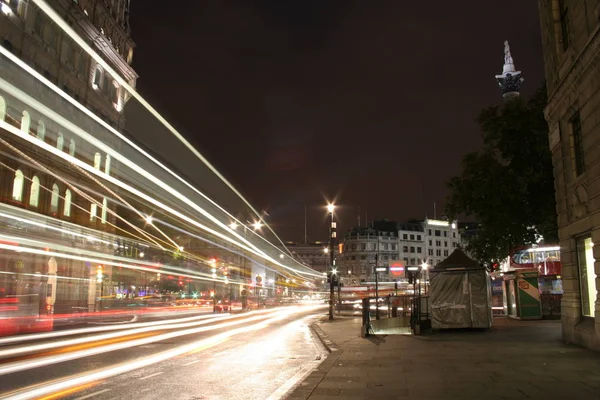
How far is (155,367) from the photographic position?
1235 centimetres

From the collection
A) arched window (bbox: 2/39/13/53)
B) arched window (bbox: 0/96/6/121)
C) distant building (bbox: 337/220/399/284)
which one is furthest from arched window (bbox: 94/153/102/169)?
distant building (bbox: 337/220/399/284)

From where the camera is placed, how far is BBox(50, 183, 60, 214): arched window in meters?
44.4

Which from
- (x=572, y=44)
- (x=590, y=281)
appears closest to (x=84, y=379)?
(x=590, y=281)

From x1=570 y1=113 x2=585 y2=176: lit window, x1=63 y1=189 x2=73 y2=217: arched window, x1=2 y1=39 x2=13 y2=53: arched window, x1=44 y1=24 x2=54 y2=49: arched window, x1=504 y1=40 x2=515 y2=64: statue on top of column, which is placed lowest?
x1=570 y1=113 x2=585 y2=176: lit window

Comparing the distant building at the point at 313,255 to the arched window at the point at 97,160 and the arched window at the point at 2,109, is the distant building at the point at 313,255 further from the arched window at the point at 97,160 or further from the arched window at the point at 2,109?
the arched window at the point at 2,109

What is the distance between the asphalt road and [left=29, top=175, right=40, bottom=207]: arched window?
24.9 meters

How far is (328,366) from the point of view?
461 inches

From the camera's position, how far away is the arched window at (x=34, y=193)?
4112cm

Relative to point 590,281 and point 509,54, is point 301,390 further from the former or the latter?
point 509,54

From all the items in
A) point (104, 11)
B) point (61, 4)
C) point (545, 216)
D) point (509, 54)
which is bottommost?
point (545, 216)

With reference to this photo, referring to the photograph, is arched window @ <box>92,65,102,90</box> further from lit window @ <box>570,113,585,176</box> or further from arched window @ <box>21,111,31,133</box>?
lit window @ <box>570,113,585,176</box>

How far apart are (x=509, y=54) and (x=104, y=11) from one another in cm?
12363

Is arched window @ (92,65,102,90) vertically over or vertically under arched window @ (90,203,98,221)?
over

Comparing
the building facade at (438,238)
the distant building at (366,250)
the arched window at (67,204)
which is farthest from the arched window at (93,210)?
the building facade at (438,238)
